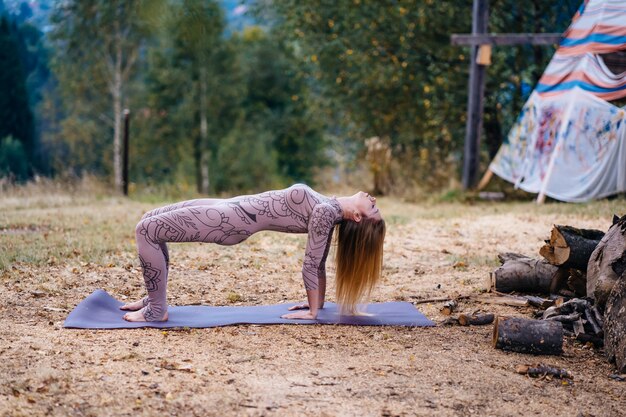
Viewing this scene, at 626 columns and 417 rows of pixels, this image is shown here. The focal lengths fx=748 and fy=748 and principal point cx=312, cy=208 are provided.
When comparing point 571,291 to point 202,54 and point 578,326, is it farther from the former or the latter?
point 202,54

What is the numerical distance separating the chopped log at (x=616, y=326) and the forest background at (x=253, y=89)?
410 inches

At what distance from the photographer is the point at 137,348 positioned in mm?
4461

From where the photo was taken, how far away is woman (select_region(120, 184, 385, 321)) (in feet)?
16.7

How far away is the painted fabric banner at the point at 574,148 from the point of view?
11453 millimetres

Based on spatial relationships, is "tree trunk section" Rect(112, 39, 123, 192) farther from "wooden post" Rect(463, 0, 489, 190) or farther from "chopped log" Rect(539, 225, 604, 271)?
"chopped log" Rect(539, 225, 604, 271)

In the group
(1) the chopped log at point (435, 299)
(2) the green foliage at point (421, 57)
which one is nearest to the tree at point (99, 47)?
(2) the green foliage at point (421, 57)

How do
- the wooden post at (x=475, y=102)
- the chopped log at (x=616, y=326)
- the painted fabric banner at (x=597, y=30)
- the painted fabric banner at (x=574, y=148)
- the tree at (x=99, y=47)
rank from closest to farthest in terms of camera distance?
the chopped log at (x=616, y=326)
the painted fabric banner at (x=597, y=30)
the painted fabric banner at (x=574, y=148)
the wooden post at (x=475, y=102)
the tree at (x=99, y=47)

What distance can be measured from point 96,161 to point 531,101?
2662cm

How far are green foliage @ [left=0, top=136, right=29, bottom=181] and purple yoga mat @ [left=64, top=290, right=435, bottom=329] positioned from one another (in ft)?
80.7

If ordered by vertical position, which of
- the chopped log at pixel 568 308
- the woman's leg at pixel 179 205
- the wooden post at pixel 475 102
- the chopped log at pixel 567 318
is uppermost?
the wooden post at pixel 475 102

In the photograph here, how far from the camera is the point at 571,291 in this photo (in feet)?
19.5

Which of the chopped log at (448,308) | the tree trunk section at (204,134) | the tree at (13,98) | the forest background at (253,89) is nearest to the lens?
the chopped log at (448,308)

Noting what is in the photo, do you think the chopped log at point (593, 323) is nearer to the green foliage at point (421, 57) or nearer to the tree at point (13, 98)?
the green foliage at point (421, 57)

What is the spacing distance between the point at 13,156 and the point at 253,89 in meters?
13.3
